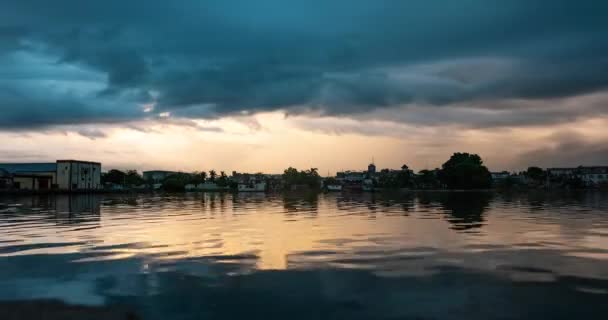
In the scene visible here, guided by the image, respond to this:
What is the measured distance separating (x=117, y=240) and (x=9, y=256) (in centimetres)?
555

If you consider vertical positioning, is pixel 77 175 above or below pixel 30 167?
below

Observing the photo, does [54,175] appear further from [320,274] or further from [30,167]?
[320,274]

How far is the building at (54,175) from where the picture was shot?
151 m

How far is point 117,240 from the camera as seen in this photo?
2378 centimetres

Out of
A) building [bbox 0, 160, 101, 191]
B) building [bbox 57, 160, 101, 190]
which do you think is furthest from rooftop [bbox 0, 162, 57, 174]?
building [bbox 57, 160, 101, 190]

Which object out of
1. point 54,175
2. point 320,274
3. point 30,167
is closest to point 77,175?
point 54,175

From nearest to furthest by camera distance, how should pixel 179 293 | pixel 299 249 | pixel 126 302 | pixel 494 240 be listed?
pixel 126 302, pixel 179 293, pixel 299 249, pixel 494 240

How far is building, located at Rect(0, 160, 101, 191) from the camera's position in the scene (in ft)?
494

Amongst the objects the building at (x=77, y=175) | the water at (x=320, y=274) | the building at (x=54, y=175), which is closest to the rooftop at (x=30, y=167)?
the building at (x=54, y=175)

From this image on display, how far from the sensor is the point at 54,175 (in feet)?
527

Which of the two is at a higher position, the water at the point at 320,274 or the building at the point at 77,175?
the building at the point at 77,175

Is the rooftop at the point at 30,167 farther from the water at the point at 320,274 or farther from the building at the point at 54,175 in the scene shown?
the water at the point at 320,274

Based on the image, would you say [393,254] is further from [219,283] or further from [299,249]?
[219,283]

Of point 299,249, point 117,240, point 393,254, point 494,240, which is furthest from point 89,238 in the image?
point 494,240
